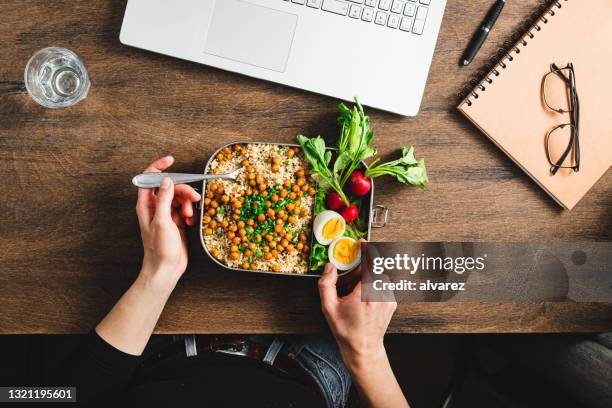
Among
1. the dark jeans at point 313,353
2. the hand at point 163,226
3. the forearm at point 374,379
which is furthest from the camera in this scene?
the dark jeans at point 313,353

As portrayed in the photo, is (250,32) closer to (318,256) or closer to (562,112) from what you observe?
(318,256)

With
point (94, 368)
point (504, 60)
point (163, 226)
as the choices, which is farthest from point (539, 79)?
point (94, 368)

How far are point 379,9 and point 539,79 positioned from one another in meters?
0.39

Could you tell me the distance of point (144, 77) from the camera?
102 cm

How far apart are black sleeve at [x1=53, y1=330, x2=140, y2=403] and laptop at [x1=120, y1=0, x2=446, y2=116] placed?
631 millimetres

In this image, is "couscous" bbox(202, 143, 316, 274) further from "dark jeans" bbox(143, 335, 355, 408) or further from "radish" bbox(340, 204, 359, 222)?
"dark jeans" bbox(143, 335, 355, 408)

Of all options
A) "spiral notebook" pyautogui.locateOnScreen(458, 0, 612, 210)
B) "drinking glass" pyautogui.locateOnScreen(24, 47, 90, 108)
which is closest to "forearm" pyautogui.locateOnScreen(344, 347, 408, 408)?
"spiral notebook" pyautogui.locateOnScreen(458, 0, 612, 210)

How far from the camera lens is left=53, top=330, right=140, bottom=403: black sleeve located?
38.9 inches

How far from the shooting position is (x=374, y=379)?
3.42 feet

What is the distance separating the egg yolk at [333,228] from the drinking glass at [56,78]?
59 cm

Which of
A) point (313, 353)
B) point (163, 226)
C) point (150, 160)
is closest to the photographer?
point (163, 226)

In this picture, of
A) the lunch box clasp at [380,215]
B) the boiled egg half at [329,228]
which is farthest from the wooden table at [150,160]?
the boiled egg half at [329,228]

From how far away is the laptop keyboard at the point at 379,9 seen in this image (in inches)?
39.0

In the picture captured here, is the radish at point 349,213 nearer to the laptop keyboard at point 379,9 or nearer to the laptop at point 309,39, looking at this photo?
the laptop at point 309,39
